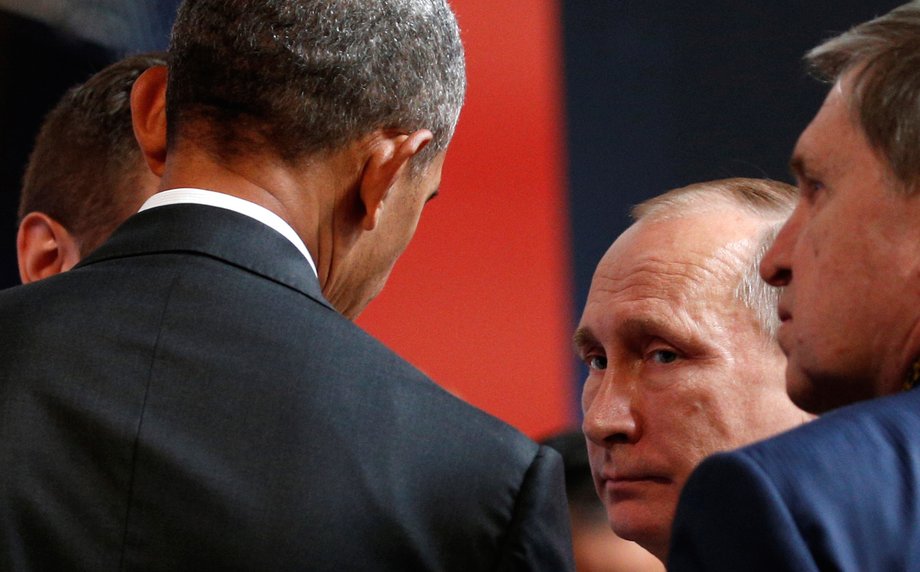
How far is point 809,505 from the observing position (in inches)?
27.3

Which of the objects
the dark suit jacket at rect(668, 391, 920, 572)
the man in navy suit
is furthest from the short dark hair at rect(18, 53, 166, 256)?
the dark suit jacket at rect(668, 391, 920, 572)

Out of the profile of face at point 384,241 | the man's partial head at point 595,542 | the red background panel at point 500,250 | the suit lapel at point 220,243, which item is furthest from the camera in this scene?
the red background panel at point 500,250

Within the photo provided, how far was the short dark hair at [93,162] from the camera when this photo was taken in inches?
64.9

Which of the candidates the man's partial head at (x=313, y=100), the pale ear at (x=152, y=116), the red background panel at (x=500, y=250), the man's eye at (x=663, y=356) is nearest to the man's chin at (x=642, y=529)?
the man's eye at (x=663, y=356)

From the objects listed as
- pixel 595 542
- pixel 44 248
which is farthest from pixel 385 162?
pixel 595 542

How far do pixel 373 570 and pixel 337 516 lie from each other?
0.17 ft

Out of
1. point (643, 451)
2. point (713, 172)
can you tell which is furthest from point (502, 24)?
point (643, 451)

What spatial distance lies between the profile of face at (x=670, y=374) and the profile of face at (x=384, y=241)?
285 millimetres

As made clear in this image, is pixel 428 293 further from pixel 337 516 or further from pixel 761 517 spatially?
pixel 761 517

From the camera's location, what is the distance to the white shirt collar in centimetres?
116

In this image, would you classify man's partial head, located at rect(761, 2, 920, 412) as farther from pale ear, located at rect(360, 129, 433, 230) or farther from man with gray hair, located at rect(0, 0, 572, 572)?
pale ear, located at rect(360, 129, 433, 230)

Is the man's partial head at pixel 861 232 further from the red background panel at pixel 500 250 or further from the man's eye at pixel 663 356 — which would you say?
the red background panel at pixel 500 250

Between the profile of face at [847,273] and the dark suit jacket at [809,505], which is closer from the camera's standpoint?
the dark suit jacket at [809,505]

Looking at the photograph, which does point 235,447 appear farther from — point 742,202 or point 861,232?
point 742,202
